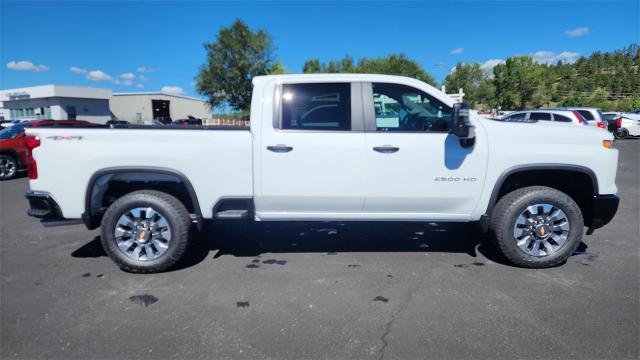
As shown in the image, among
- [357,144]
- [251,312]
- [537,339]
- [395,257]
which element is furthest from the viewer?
[395,257]

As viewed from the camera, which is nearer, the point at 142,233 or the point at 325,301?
the point at 325,301

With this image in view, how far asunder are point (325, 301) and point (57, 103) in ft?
186

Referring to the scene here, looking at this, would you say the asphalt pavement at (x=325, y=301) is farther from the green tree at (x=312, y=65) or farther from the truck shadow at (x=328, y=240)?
the green tree at (x=312, y=65)

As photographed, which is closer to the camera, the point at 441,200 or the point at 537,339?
the point at 537,339

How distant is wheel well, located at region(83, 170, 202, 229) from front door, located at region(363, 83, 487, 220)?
74.8 inches

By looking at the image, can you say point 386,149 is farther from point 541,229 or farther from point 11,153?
point 11,153

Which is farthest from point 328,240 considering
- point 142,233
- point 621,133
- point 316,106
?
point 621,133

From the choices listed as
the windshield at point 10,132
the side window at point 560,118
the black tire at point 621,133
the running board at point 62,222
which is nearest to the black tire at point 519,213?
the running board at point 62,222

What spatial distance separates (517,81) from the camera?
61781 millimetres

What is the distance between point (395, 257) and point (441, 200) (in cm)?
90

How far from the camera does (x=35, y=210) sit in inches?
156

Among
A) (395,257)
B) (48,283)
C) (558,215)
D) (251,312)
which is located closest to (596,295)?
(558,215)

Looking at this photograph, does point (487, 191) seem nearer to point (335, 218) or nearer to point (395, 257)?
point (395, 257)

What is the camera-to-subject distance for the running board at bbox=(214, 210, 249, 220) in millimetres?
3992
